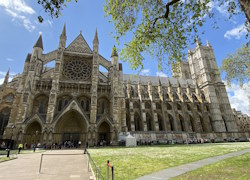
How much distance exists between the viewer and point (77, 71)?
2881 cm

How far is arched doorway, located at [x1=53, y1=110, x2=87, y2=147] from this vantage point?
934 inches

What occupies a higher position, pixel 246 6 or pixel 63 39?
pixel 63 39

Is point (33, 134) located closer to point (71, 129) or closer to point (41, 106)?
point (41, 106)

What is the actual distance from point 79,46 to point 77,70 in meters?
6.00

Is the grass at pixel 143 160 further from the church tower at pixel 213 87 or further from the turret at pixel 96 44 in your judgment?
the church tower at pixel 213 87

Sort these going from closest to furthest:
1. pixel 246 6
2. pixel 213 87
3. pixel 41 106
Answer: pixel 246 6, pixel 41 106, pixel 213 87

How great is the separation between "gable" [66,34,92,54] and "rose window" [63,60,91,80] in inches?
108

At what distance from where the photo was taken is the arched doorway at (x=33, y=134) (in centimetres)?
2289

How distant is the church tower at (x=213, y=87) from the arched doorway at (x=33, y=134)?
44.4 meters

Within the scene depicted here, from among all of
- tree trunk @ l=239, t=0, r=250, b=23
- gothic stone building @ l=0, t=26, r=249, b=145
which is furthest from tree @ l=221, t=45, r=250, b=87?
tree trunk @ l=239, t=0, r=250, b=23

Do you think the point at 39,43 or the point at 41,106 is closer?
the point at 41,106

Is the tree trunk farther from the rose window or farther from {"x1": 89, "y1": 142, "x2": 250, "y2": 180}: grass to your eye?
the rose window

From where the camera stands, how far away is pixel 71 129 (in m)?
25.2

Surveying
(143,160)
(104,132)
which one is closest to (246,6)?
(143,160)
